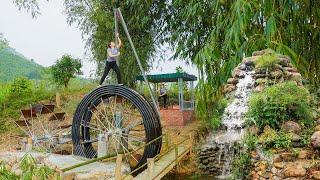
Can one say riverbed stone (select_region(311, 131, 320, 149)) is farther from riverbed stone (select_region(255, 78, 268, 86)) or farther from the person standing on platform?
the person standing on platform

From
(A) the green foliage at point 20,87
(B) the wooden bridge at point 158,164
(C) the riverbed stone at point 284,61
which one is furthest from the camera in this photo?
(A) the green foliage at point 20,87

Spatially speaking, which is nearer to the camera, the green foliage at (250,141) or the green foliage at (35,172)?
the green foliage at (250,141)

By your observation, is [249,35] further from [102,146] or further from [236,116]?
[102,146]

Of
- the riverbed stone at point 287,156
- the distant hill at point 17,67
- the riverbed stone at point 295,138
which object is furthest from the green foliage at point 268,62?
the distant hill at point 17,67

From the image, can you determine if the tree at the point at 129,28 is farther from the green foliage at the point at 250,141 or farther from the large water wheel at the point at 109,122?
the green foliage at the point at 250,141

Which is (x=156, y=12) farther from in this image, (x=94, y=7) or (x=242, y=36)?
(x=242, y=36)

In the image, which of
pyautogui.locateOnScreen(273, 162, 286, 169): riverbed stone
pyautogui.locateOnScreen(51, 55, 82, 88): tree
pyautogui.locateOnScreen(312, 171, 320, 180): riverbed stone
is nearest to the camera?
pyautogui.locateOnScreen(312, 171, 320, 180): riverbed stone

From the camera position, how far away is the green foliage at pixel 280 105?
5.53 meters

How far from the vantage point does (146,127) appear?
10.8 metres

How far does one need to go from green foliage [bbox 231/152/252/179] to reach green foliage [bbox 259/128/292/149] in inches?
13.4

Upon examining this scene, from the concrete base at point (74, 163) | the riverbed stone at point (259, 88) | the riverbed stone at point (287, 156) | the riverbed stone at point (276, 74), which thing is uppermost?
the riverbed stone at point (276, 74)

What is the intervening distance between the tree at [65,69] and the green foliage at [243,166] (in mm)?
15701

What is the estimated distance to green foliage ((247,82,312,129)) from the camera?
218 inches

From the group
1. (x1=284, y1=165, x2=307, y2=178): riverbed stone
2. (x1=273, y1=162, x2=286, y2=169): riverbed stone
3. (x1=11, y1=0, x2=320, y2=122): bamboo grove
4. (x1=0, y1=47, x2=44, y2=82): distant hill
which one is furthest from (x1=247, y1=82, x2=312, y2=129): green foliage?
(x1=0, y1=47, x2=44, y2=82): distant hill
